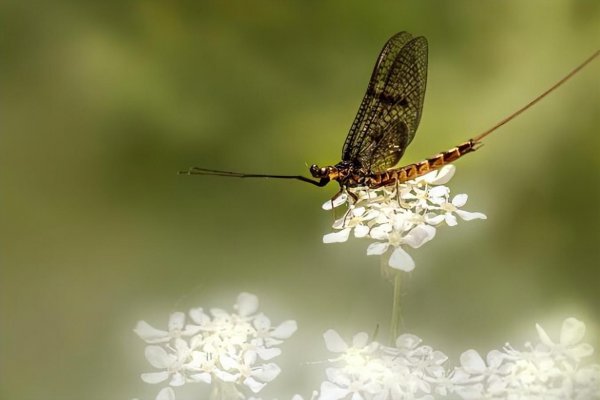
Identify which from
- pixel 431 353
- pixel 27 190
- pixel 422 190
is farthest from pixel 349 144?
pixel 27 190

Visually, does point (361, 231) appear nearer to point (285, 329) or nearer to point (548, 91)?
point (285, 329)

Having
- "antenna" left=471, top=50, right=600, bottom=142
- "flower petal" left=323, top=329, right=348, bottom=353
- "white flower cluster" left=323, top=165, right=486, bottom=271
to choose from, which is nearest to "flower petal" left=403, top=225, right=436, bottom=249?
"white flower cluster" left=323, top=165, right=486, bottom=271

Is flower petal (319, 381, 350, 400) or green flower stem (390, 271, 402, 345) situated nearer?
flower petal (319, 381, 350, 400)

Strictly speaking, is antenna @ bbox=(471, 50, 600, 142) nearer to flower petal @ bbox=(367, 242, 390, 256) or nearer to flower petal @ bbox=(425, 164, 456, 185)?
flower petal @ bbox=(425, 164, 456, 185)

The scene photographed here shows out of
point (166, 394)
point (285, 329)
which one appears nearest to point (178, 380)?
point (166, 394)

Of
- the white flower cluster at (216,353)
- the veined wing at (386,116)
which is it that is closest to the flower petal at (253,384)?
the white flower cluster at (216,353)

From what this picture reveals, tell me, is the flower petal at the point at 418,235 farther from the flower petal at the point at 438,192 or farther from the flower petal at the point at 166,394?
the flower petal at the point at 166,394
